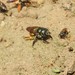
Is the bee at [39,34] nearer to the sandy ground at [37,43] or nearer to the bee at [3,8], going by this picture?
the sandy ground at [37,43]

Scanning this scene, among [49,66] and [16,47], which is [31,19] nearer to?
[16,47]

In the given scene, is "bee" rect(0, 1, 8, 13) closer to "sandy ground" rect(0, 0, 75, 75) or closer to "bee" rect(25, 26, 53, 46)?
"sandy ground" rect(0, 0, 75, 75)

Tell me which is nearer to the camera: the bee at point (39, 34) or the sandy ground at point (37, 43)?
the sandy ground at point (37, 43)

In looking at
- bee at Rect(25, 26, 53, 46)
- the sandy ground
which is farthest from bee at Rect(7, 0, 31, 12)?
bee at Rect(25, 26, 53, 46)

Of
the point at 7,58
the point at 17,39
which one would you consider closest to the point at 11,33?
the point at 17,39

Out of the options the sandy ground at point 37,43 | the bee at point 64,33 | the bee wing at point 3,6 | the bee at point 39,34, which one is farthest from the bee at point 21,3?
the bee at point 64,33

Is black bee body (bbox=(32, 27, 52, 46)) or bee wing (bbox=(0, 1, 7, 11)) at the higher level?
bee wing (bbox=(0, 1, 7, 11))

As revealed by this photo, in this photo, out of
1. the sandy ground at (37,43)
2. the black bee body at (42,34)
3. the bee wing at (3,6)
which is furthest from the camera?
the bee wing at (3,6)

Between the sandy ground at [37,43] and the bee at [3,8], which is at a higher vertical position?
the bee at [3,8]
